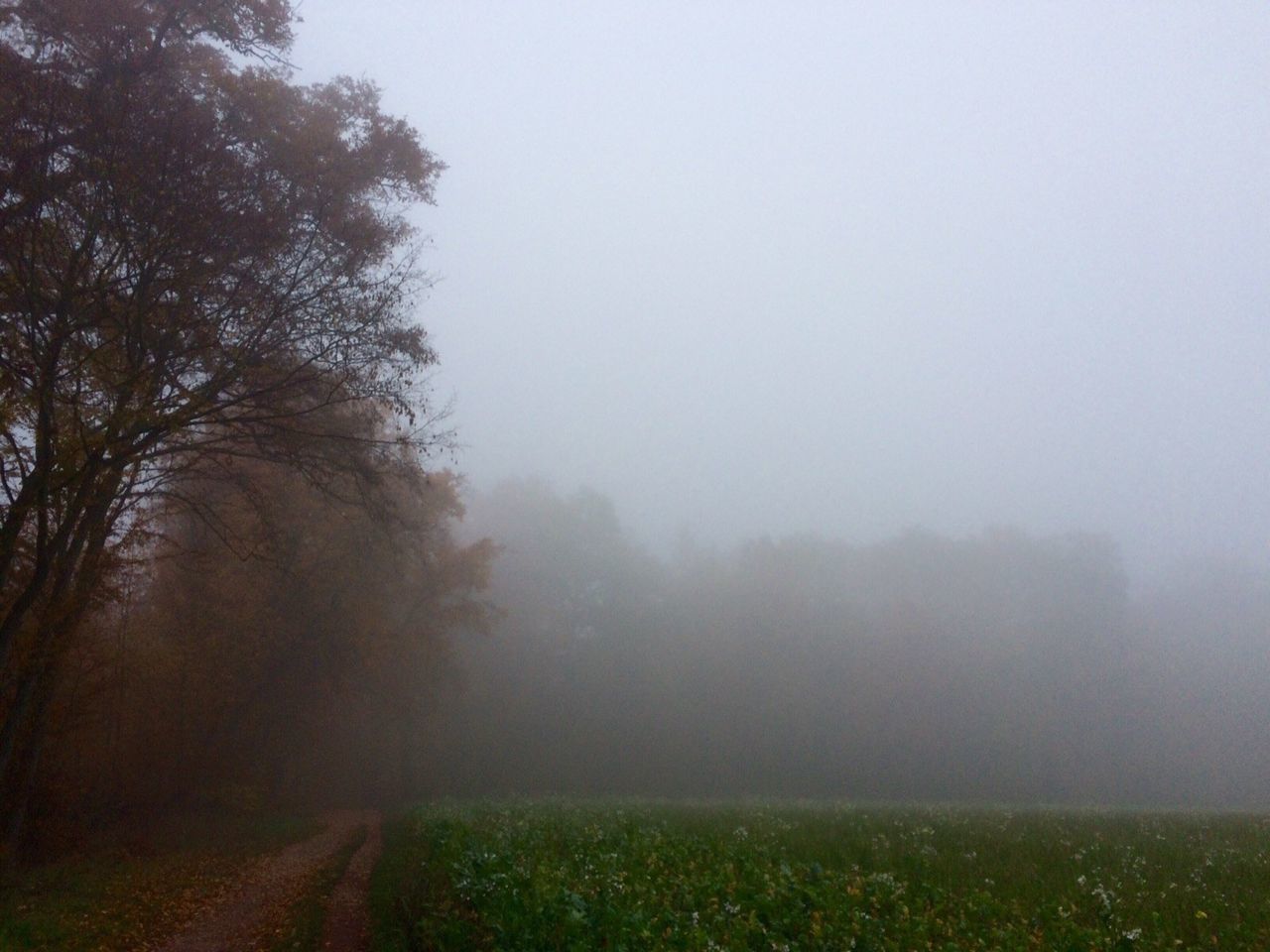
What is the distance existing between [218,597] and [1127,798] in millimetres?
51273

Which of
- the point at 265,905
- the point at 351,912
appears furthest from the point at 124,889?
the point at 351,912

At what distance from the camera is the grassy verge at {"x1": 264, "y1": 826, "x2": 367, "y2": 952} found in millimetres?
10375

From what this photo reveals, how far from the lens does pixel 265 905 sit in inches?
520

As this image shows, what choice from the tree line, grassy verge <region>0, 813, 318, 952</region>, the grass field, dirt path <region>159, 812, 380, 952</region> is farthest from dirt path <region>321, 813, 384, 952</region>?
the tree line

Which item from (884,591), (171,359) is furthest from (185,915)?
(884,591)

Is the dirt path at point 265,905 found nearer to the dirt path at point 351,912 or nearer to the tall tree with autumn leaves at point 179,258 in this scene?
the dirt path at point 351,912

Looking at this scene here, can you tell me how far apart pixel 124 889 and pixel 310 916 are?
4.01 metres

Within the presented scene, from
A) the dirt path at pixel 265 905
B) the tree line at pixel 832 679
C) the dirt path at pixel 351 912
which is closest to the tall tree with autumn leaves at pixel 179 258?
the dirt path at pixel 265 905

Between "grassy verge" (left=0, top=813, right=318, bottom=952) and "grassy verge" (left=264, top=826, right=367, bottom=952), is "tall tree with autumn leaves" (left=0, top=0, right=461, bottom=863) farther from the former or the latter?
"grassy verge" (left=264, top=826, right=367, bottom=952)

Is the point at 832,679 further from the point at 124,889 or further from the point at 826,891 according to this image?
A: the point at 826,891

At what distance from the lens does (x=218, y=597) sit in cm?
2797

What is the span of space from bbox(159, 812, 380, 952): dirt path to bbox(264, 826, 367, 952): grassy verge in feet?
0.45

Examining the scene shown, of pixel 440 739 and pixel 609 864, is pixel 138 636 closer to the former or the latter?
pixel 609 864

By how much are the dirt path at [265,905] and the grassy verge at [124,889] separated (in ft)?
1.16
